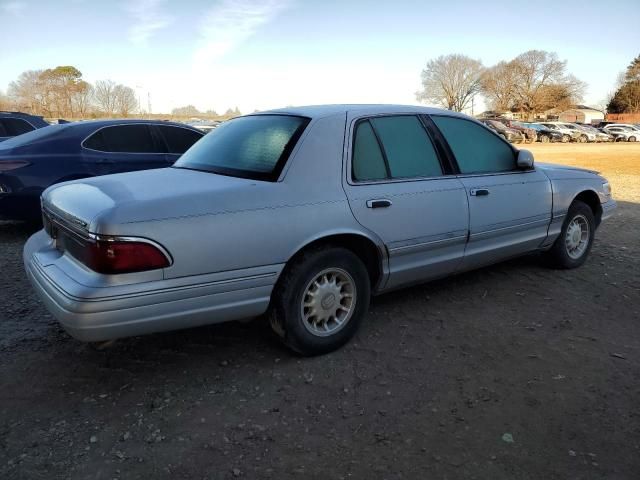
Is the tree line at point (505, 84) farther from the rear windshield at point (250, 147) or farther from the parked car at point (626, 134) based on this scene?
the rear windshield at point (250, 147)

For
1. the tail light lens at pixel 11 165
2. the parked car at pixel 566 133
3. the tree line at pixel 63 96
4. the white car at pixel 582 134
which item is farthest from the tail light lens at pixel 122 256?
the tree line at pixel 63 96

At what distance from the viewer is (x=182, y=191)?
2787mm

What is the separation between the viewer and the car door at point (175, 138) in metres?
6.84

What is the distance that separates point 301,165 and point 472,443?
175cm

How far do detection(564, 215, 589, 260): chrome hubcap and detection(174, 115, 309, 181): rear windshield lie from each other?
3012 millimetres

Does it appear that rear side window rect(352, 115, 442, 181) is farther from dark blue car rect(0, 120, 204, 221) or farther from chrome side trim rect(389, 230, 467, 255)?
dark blue car rect(0, 120, 204, 221)

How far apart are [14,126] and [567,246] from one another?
9898 mm

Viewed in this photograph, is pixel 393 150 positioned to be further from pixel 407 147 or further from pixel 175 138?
pixel 175 138

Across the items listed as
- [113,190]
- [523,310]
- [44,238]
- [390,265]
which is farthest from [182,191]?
[523,310]

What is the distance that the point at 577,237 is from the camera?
196 inches

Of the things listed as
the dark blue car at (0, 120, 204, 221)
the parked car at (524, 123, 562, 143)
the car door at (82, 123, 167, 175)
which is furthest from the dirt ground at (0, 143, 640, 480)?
the parked car at (524, 123, 562, 143)

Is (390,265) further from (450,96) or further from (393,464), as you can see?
(450,96)

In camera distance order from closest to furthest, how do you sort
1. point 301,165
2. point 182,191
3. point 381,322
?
point 182,191 < point 301,165 < point 381,322

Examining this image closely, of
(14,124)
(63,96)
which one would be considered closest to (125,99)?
(63,96)
